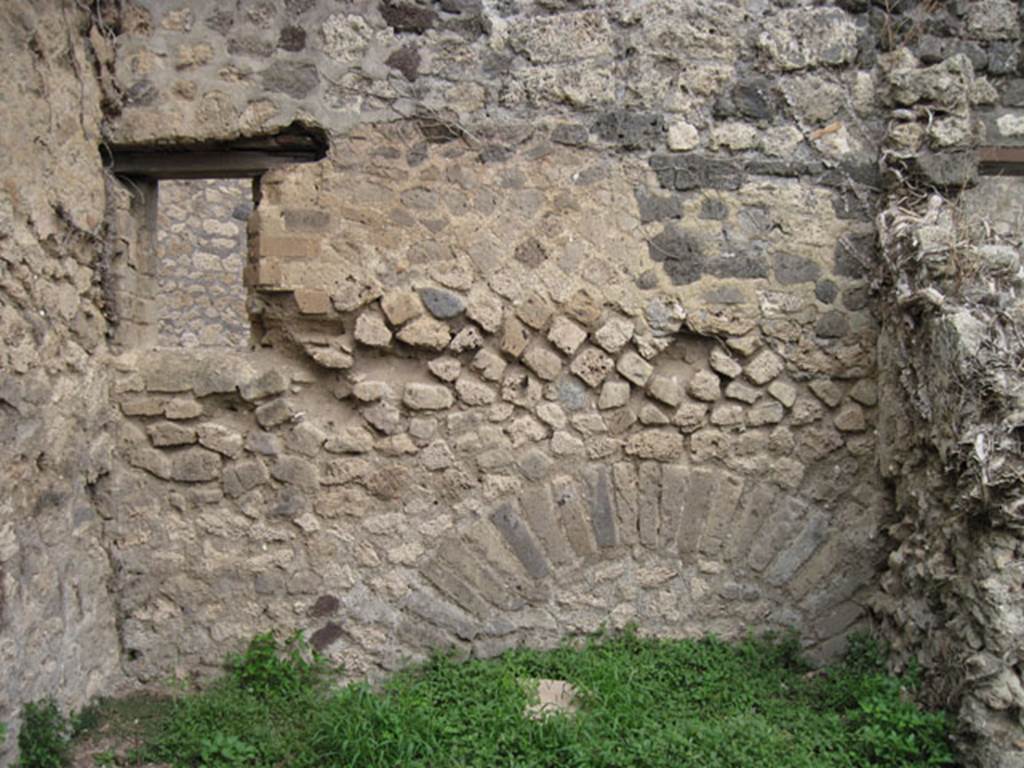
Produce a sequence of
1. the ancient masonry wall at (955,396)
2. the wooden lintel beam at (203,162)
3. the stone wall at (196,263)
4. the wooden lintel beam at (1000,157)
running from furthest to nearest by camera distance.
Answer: the stone wall at (196,263) → the wooden lintel beam at (1000,157) → the wooden lintel beam at (203,162) → the ancient masonry wall at (955,396)

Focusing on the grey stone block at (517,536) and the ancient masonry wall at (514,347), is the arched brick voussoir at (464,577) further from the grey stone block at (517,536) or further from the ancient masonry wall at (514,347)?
the grey stone block at (517,536)

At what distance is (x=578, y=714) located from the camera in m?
3.23

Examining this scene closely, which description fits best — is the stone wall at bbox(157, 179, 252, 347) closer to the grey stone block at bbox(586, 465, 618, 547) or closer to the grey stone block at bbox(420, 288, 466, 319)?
the grey stone block at bbox(420, 288, 466, 319)

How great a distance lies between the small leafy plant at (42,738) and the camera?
9.82 feet

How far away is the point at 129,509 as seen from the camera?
3.63 meters

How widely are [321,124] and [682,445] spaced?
6.71 ft

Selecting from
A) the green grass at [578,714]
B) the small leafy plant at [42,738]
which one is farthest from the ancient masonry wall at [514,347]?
the small leafy plant at [42,738]

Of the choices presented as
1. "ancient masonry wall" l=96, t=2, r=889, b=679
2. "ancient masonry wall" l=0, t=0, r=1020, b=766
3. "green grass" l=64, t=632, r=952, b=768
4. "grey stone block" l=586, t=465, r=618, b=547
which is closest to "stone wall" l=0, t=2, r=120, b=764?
"ancient masonry wall" l=0, t=0, r=1020, b=766

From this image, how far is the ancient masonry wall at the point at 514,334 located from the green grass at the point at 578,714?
152mm

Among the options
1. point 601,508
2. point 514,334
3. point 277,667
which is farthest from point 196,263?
point 601,508

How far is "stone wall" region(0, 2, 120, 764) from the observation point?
300cm

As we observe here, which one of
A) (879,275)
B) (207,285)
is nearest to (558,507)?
(879,275)

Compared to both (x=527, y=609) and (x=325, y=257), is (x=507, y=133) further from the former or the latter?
(x=527, y=609)

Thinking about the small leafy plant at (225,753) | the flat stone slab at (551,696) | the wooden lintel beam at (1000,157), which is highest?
the wooden lintel beam at (1000,157)
